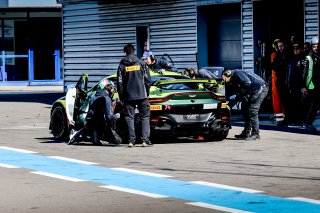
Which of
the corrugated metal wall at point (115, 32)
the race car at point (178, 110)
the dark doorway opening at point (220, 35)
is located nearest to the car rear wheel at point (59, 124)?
the race car at point (178, 110)

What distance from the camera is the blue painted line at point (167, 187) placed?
11.0 meters

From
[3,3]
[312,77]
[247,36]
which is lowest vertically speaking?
[312,77]

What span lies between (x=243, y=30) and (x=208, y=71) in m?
2.64

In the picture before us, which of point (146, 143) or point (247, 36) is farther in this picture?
point (247, 36)

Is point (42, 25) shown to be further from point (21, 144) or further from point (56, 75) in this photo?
point (21, 144)

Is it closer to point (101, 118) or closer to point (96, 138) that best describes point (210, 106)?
point (101, 118)

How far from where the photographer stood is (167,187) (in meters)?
12.8

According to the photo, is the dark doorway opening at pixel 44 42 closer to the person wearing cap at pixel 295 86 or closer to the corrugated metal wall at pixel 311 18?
the corrugated metal wall at pixel 311 18

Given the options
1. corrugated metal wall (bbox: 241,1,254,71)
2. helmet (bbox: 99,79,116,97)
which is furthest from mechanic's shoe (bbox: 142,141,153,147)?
Result: corrugated metal wall (bbox: 241,1,254,71)

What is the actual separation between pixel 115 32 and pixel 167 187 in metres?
23.5

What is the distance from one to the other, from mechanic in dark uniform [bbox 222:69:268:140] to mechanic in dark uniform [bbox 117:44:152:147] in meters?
1.70

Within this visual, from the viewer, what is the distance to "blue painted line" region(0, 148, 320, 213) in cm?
→ 1104

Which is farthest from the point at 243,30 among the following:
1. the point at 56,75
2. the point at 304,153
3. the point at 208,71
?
the point at 56,75

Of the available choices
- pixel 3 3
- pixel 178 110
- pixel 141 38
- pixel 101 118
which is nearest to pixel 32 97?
pixel 141 38
